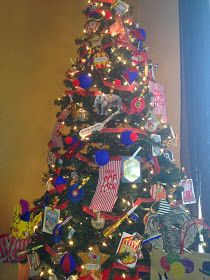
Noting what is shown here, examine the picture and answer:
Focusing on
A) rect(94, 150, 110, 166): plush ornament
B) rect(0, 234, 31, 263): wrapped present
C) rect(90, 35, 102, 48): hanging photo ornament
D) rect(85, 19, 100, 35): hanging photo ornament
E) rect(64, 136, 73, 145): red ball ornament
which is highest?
rect(85, 19, 100, 35): hanging photo ornament

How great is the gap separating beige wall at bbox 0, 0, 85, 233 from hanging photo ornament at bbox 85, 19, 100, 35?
103 cm

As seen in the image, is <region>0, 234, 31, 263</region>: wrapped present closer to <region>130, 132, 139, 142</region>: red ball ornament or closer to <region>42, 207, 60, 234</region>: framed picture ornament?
<region>42, 207, 60, 234</region>: framed picture ornament

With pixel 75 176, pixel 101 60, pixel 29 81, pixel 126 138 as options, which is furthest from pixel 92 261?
pixel 29 81

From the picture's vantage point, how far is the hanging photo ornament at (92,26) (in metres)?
2.15

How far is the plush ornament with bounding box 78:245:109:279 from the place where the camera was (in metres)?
1.77

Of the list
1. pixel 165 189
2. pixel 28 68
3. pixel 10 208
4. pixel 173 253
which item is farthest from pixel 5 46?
pixel 173 253

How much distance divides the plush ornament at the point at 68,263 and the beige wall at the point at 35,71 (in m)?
1.19

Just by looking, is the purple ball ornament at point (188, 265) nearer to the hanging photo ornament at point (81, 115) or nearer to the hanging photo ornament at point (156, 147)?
the hanging photo ornament at point (156, 147)

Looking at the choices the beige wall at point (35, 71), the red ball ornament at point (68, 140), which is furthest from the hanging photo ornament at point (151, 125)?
the beige wall at point (35, 71)

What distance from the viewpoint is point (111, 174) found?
1851 millimetres

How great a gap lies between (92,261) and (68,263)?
0.13 m

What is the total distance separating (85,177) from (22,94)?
142 cm

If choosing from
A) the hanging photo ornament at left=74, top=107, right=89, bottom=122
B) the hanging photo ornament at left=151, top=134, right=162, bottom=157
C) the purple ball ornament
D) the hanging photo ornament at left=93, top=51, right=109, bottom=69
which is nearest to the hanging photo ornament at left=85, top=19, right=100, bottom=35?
the hanging photo ornament at left=93, top=51, right=109, bottom=69

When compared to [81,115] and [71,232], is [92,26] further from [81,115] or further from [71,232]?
[71,232]
